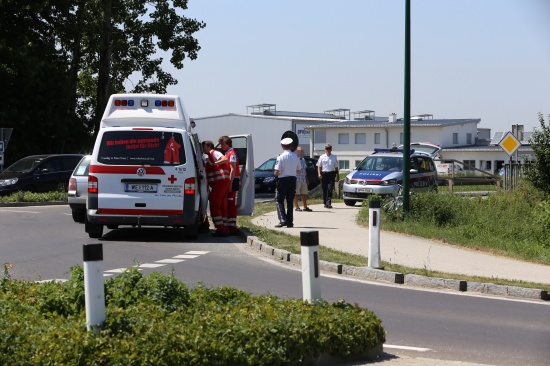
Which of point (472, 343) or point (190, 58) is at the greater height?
point (190, 58)

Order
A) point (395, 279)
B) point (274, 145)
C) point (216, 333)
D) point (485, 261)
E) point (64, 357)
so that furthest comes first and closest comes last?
1. point (274, 145)
2. point (485, 261)
3. point (395, 279)
4. point (216, 333)
5. point (64, 357)

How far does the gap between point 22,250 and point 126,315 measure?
33.2ft

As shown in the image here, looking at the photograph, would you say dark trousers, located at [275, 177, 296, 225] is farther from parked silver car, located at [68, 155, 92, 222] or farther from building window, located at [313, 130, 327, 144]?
building window, located at [313, 130, 327, 144]

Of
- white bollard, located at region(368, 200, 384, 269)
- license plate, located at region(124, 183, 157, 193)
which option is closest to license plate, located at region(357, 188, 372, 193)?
license plate, located at region(124, 183, 157, 193)

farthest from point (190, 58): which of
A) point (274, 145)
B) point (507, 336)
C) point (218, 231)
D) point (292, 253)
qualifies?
point (274, 145)

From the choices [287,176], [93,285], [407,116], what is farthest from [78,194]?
[93,285]

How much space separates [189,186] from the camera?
18.3m

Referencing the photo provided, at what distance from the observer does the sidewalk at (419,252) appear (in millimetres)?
14641

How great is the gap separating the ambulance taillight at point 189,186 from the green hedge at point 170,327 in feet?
29.4

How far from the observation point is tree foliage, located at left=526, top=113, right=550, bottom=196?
94.4ft

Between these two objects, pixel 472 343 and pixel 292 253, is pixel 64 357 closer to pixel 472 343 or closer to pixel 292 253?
pixel 472 343

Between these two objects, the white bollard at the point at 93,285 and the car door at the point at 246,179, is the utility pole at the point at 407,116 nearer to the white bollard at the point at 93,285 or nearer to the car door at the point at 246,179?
the car door at the point at 246,179

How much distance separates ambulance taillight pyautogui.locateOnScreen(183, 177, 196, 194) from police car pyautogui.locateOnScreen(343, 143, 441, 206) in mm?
11324

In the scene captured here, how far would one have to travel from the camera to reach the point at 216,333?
7211 mm
